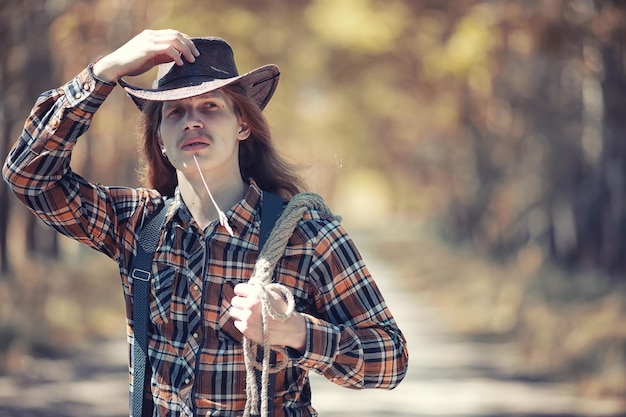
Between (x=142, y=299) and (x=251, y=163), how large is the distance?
721 millimetres

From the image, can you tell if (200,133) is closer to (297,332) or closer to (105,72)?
(105,72)

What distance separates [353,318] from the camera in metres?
3.27

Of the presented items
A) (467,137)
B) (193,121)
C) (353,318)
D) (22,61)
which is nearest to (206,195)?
(193,121)

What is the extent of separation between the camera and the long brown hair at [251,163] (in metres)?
3.66

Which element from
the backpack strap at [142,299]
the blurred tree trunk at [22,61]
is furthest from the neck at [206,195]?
the blurred tree trunk at [22,61]

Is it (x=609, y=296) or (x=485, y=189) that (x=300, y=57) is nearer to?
(x=485, y=189)

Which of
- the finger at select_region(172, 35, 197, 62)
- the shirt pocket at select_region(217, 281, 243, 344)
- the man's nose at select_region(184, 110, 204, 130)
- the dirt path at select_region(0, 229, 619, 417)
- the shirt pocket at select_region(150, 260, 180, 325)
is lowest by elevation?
the shirt pocket at select_region(217, 281, 243, 344)

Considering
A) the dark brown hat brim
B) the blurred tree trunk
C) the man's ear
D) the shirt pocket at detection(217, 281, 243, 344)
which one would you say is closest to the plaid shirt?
the shirt pocket at detection(217, 281, 243, 344)

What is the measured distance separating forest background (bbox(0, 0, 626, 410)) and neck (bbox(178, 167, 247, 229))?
0.50m

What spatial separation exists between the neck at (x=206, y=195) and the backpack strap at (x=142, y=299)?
134 mm

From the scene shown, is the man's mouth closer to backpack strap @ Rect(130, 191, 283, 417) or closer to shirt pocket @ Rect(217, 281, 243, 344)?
backpack strap @ Rect(130, 191, 283, 417)

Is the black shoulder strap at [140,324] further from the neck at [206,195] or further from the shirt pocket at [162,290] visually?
the neck at [206,195]

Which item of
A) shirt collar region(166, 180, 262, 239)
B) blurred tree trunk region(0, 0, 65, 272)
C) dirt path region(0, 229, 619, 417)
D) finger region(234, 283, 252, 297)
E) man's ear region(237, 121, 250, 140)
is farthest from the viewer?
blurred tree trunk region(0, 0, 65, 272)

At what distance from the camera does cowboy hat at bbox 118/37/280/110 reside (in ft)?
10.8
